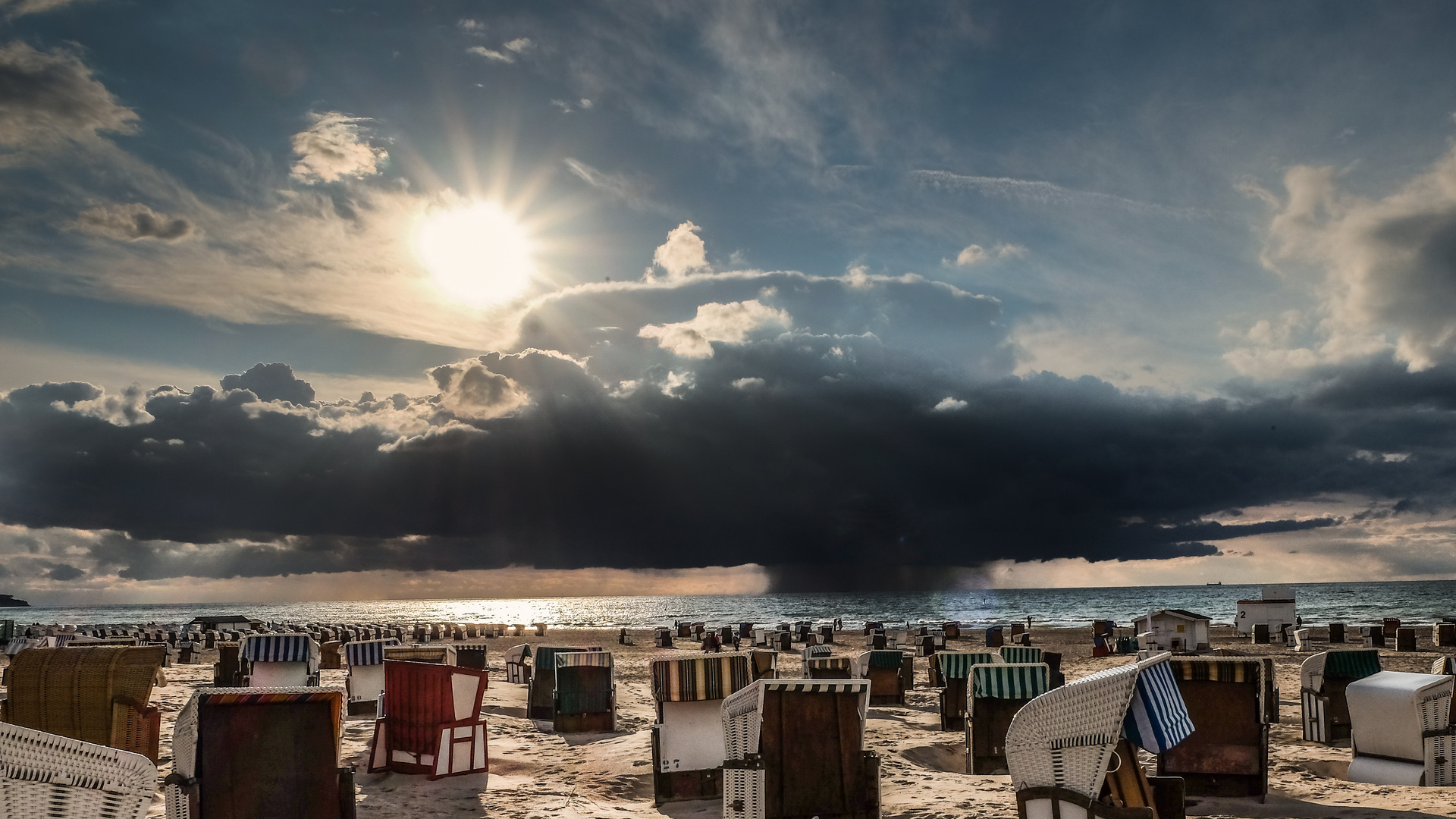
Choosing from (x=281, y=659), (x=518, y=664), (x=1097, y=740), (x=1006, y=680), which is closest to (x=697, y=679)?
(x=1006, y=680)

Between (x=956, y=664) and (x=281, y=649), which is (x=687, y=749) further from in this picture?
Answer: (x=281, y=649)

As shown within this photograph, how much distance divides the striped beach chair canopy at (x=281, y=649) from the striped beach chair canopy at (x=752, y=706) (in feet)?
45.7

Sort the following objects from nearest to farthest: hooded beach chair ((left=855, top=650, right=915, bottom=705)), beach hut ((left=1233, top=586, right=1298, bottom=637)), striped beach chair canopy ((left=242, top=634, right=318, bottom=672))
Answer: striped beach chair canopy ((left=242, top=634, right=318, bottom=672)), hooded beach chair ((left=855, top=650, right=915, bottom=705)), beach hut ((left=1233, top=586, right=1298, bottom=637))

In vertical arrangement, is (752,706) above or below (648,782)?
above

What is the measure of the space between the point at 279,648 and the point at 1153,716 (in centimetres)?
1822

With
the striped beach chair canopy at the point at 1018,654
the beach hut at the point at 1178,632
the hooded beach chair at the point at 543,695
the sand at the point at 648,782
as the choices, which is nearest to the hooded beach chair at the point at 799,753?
the sand at the point at 648,782

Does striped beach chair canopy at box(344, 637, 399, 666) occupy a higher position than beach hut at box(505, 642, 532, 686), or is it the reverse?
striped beach chair canopy at box(344, 637, 399, 666)

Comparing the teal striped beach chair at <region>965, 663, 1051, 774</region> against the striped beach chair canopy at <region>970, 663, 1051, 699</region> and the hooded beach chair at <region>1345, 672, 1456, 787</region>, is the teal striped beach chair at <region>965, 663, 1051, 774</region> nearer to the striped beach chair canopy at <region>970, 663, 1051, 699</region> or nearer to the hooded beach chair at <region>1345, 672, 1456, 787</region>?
the striped beach chair canopy at <region>970, 663, 1051, 699</region>

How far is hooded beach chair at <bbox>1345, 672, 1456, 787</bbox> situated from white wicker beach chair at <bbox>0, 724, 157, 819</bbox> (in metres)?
13.0

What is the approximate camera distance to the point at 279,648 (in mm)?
19250

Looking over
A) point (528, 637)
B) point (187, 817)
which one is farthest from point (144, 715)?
point (528, 637)

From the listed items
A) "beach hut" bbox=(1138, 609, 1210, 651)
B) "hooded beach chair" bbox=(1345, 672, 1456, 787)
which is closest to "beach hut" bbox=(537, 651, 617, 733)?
"hooded beach chair" bbox=(1345, 672, 1456, 787)

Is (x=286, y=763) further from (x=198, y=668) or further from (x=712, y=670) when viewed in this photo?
(x=198, y=668)

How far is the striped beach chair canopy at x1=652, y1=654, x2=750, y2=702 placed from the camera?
10977 mm
